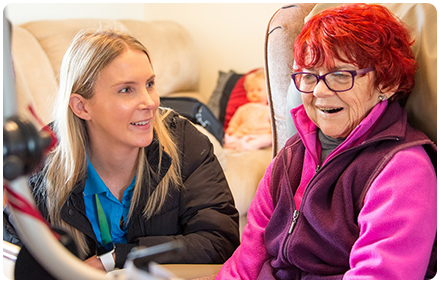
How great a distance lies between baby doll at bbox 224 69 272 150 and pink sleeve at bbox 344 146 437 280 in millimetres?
1662

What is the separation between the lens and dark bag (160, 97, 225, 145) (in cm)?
256

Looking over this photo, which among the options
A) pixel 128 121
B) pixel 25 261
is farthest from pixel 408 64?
pixel 25 261

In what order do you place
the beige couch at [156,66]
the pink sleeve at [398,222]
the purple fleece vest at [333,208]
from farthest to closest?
the beige couch at [156,66], the purple fleece vest at [333,208], the pink sleeve at [398,222]

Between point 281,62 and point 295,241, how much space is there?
0.55 metres

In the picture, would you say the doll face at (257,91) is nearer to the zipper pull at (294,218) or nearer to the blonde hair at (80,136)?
the blonde hair at (80,136)

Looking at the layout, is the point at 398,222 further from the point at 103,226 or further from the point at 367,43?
the point at 103,226

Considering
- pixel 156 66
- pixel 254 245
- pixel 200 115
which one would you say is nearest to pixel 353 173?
pixel 254 245

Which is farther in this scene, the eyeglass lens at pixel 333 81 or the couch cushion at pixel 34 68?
the couch cushion at pixel 34 68

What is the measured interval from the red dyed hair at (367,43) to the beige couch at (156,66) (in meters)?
0.92

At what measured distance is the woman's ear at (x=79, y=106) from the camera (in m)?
1.29

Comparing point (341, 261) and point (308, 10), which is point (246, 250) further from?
point (308, 10)

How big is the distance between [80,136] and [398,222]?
0.87 meters

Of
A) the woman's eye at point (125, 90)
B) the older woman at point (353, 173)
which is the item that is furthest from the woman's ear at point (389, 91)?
the woman's eye at point (125, 90)

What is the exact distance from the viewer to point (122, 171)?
1.34m
